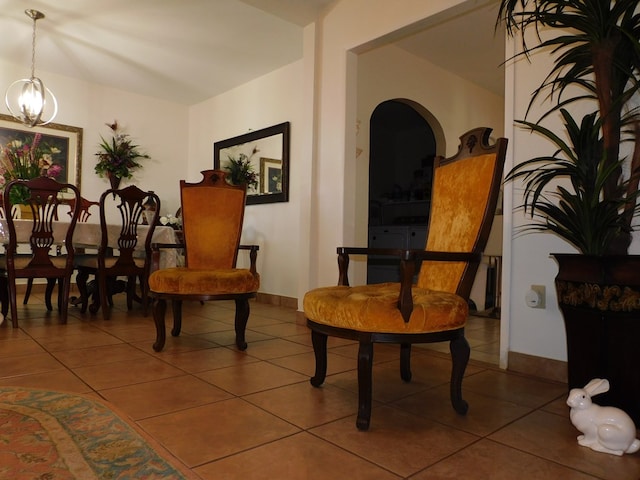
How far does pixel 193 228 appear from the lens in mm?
3033

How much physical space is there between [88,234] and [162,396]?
255 centimetres

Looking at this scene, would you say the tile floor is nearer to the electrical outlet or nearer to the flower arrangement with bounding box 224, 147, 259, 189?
the electrical outlet

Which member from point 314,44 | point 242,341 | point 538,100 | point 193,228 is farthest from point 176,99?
point 538,100

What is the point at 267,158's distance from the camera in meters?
4.98

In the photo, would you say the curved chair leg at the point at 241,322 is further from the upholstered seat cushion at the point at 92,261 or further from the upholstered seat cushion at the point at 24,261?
the upholstered seat cushion at the point at 24,261

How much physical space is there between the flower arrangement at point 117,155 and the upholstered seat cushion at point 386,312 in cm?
469

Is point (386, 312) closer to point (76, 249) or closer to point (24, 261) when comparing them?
point (24, 261)

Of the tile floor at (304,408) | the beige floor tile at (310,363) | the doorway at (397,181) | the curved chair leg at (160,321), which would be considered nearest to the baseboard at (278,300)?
the doorway at (397,181)

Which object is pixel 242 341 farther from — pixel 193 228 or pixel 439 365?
pixel 439 365

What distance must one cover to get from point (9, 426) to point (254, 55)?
13.5 ft

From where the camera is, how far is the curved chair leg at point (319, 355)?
1.92 m

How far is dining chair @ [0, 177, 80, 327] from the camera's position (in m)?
3.20

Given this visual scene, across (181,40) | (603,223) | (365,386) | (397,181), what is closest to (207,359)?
(365,386)

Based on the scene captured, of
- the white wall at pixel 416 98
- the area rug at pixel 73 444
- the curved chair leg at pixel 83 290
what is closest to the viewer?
the area rug at pixel 73 444
